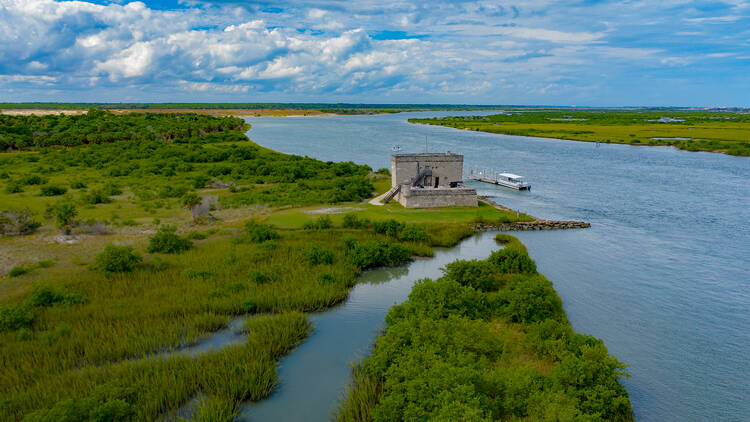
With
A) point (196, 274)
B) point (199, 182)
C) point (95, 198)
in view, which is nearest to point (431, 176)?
point (199, 182)

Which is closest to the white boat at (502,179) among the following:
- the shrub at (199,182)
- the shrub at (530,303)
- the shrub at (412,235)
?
the shrub at (412,235)

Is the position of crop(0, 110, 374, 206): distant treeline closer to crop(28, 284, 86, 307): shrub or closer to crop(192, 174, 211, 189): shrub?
crop(192, 174, 211, 189): shrub

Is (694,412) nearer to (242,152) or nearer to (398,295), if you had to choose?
(398,295)

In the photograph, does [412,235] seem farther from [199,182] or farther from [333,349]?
[199,182]

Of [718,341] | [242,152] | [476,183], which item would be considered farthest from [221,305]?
[242,152]

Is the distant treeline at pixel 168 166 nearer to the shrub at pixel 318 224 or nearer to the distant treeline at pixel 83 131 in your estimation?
the distant treeline at pixel 83 131
